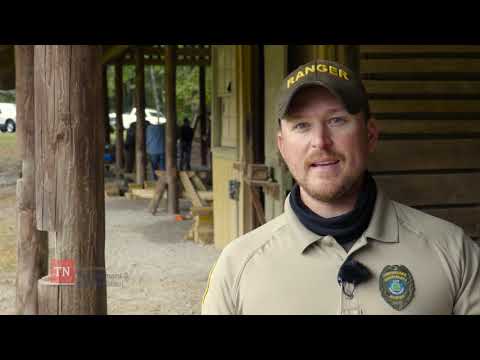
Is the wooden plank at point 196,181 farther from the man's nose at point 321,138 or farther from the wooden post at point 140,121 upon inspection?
the man's nose at point 321,138

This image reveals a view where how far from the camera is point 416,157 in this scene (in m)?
6.16

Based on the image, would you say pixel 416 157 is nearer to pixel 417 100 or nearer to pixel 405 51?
pixel 417 100

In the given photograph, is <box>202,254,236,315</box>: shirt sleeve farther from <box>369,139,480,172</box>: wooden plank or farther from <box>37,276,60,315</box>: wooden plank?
<box>369,139,480,172</box>: wooden plank

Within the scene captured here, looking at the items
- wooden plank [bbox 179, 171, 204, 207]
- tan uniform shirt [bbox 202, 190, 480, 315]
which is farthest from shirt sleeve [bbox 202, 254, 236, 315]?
wooden plank [bbox 179, 171, 204, 207]

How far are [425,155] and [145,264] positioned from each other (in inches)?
185

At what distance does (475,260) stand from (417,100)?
435 centimetres

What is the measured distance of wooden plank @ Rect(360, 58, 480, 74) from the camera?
6.03m

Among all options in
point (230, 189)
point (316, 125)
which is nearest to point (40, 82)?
point (316, 125)

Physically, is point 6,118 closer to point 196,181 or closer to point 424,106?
point 196,181

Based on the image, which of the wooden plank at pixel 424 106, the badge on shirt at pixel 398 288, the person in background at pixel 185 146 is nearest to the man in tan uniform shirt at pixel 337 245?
the badge on shirt at pixel 398 288

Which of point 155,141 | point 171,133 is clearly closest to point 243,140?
point 171,133

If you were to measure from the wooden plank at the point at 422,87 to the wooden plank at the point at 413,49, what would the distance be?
23 cm

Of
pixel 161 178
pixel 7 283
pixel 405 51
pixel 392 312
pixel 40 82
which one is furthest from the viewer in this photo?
pixel 161 178

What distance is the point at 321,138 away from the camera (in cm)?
202
